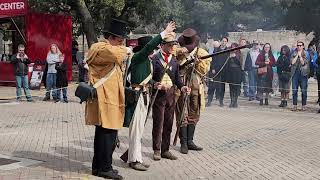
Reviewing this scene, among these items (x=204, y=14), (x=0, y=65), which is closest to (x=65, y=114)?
(x=0, y=65)

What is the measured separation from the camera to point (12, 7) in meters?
17.4

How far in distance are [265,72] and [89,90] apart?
30.4 ft

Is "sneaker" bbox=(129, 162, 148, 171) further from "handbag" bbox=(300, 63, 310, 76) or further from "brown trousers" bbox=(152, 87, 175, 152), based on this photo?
"handbag" bbox=(300, 63, 310, 76)

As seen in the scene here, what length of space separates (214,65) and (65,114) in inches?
179

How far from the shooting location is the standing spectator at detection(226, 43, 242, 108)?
13422mm

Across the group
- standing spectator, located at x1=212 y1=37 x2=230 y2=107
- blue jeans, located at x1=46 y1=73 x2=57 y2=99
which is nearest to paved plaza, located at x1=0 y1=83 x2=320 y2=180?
standing spectator, located at x1=212 y1=37 x2=230 y2=107

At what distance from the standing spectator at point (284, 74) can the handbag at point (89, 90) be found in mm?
8548

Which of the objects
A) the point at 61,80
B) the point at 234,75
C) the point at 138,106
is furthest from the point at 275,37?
the point at 138,106

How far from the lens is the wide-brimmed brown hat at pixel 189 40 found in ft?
24.3

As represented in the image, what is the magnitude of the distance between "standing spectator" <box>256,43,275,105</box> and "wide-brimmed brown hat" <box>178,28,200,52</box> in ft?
22.5

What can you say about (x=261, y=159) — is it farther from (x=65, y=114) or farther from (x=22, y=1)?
(x=22, y=1)

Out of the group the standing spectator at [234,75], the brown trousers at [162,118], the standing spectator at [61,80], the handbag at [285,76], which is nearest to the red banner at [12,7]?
the standing spectator at [61,80]

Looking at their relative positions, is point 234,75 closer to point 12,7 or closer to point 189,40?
point 189,40

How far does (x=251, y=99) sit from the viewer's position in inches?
575
